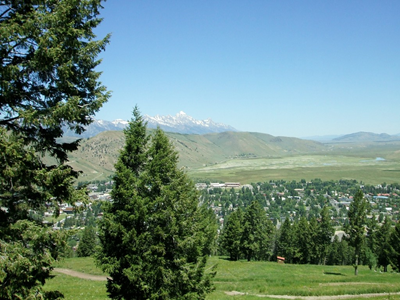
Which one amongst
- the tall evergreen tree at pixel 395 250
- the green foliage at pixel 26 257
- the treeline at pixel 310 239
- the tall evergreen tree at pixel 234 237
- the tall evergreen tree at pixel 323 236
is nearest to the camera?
the green foliage at pixel 26 257

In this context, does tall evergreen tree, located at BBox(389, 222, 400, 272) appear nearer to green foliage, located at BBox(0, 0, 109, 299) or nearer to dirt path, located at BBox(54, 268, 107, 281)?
dirt path, located at BBox(54, 268, 107, 281)

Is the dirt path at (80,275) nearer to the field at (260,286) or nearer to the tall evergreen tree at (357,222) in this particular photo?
the field at (260,286)

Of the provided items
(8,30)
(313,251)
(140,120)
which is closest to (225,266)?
(313,251)

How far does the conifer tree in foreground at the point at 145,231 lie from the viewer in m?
14.0

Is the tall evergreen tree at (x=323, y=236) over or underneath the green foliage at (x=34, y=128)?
underneath

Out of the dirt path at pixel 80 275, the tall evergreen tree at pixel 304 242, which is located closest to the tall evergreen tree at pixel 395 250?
the tall evergreen tree at pixel 304 242

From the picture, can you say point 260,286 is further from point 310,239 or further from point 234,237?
point 310,239

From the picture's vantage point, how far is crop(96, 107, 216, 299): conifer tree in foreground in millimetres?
13969

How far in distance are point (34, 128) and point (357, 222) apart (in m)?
42.3

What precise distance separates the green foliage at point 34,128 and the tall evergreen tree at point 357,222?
40.5m

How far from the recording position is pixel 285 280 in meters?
Result: 32.6

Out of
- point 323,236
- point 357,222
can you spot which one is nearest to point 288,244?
point 323,236

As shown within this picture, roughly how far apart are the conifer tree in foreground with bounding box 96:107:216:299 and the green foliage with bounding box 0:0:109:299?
196 inches

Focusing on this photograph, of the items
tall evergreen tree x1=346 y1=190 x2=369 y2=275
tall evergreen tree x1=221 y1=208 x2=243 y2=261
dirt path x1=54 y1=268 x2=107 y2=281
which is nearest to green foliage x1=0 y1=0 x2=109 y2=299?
dirt path x1=54 y1=268 x2=107 y2=281
